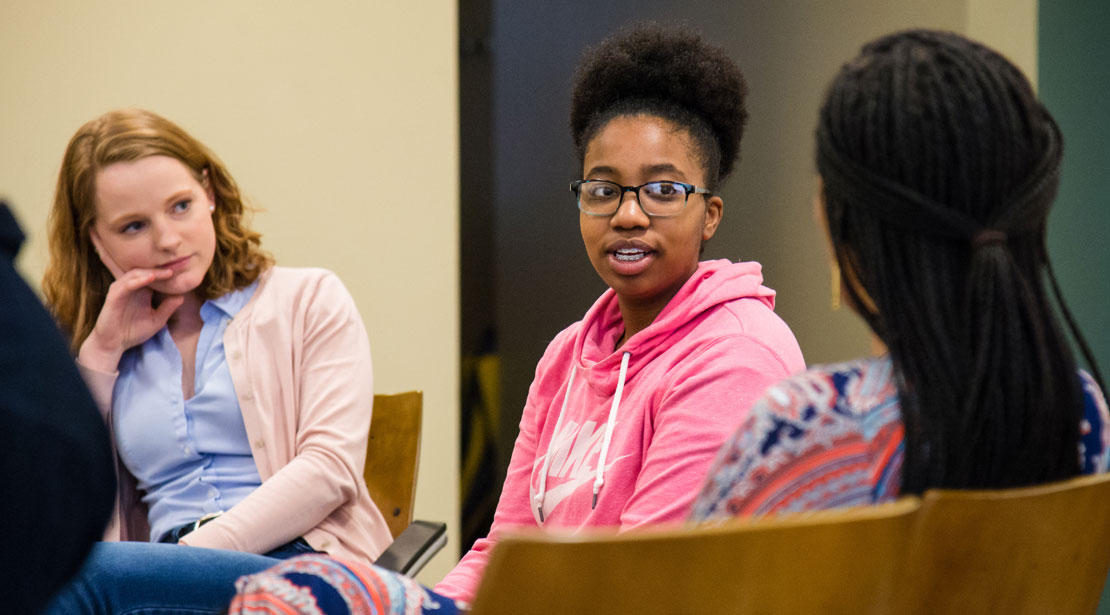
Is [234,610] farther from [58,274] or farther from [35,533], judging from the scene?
[58,274]

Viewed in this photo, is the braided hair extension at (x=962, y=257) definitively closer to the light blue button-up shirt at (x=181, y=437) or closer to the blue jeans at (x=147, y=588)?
the blue jeans at (x=147, y=588)

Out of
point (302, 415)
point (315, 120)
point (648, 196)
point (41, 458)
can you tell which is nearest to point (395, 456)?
point (302, 415)

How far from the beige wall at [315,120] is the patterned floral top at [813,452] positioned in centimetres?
229

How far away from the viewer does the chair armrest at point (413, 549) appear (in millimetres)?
1398

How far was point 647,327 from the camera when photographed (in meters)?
1.49

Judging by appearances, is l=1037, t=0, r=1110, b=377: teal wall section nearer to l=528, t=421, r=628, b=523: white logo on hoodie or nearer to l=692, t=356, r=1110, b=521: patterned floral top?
l=528, t=421, r=628, b=523: white logo on hoodie

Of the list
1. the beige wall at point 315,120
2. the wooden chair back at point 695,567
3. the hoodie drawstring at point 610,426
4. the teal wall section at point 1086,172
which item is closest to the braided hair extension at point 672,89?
the hoodie drawstring at point 610,426

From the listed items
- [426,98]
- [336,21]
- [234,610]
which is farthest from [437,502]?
[234,610]

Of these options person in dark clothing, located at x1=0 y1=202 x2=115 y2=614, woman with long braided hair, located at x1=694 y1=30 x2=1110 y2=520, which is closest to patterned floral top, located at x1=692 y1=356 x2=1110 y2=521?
woman with long braided hair, located at x1=694 y1=30 x2=1110 y2=520

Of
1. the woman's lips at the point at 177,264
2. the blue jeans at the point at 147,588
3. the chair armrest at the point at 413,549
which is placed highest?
the woman's lips at the point at 177,264

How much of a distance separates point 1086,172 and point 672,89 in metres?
1.36

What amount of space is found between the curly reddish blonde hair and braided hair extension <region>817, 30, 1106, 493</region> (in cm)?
143

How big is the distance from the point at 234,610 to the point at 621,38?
120cm

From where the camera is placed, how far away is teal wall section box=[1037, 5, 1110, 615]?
93.1 inches
